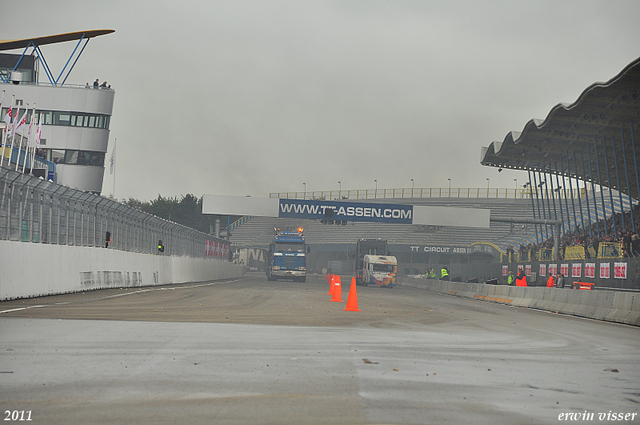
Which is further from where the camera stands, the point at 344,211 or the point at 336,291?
the point at 344,211

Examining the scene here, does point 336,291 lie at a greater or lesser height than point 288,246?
lesser

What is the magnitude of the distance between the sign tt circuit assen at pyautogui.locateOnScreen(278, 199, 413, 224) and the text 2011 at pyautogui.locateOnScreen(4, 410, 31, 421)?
185 ft

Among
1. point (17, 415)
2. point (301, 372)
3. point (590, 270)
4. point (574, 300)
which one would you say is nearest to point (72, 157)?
point (590, 270)

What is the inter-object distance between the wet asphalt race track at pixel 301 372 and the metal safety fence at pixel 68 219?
628 cm

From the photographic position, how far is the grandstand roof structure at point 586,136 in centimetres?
4016

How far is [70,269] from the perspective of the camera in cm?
2370

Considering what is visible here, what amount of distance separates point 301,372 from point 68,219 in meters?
18.7

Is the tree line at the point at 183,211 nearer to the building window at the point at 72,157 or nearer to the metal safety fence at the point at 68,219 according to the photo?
the building window at the point at 72,157

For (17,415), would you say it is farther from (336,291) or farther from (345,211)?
(345,211)

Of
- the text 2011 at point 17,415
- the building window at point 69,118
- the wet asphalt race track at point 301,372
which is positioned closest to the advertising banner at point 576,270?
the wet asphalt race track at point 301,372

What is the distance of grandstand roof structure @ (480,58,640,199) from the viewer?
4016 centimetres

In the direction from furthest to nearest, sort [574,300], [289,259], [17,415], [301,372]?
[289,259] < [574,300] < [301,372] < [17,415]

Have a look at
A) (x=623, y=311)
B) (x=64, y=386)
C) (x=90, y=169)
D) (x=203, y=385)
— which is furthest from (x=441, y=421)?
(x=90, y=169)

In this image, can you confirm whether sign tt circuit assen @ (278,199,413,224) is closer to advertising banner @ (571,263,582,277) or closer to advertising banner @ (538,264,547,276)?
advertising banner @ (538,264,547,276)
